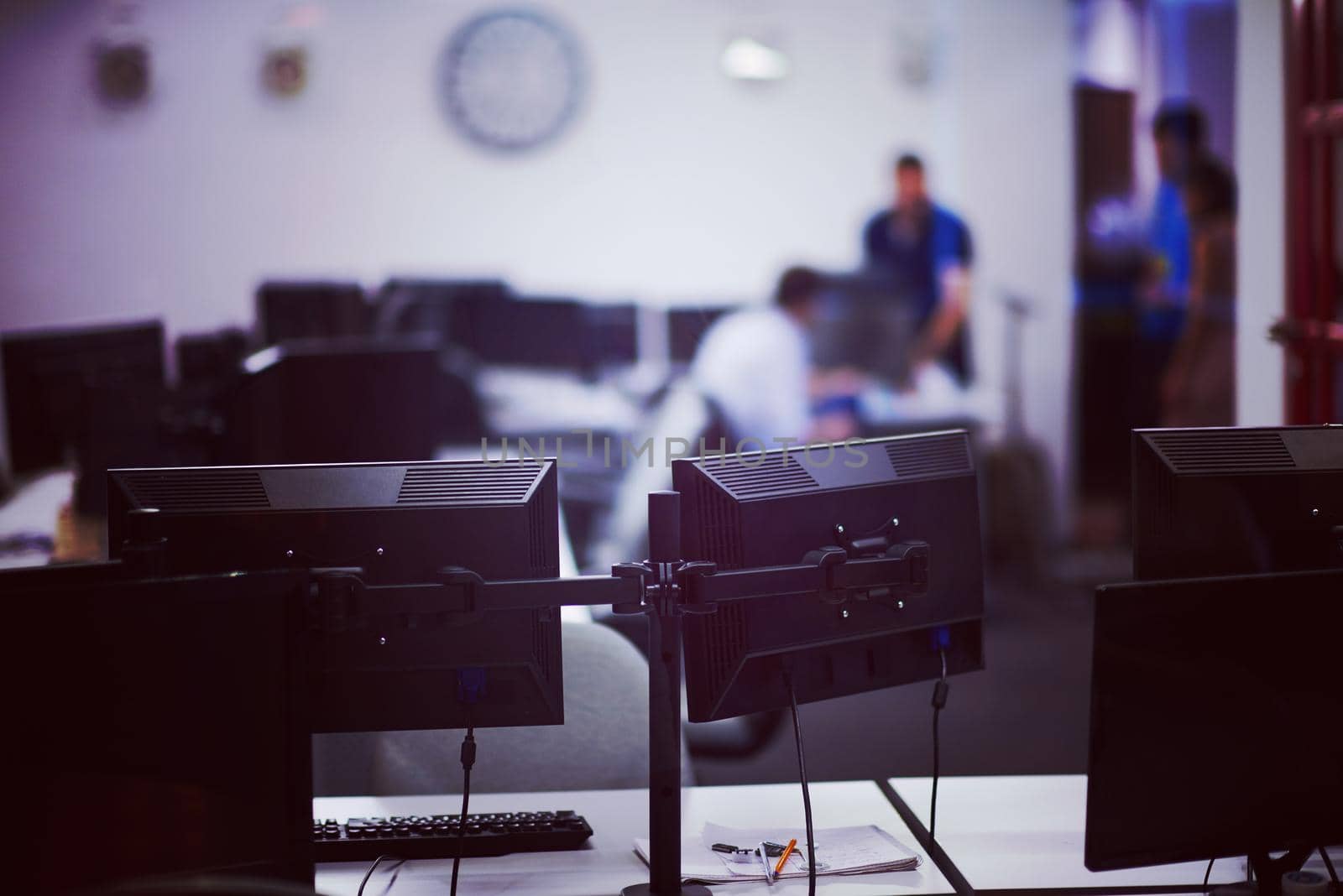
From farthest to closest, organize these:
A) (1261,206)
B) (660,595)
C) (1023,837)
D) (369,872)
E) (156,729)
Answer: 1. (1261,206)
2. (1023,837)
3. (369,872)
4. (660,595)
5. (156,729)

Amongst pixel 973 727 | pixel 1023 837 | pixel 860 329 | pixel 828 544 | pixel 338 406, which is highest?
pixel 860 329

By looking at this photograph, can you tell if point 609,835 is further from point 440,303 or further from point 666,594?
point 440,303

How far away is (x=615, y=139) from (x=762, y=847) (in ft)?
18.1

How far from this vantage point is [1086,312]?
19.3ft

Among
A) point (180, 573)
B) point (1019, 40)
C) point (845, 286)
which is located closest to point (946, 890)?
point (180, 573)

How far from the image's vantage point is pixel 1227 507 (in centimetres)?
157

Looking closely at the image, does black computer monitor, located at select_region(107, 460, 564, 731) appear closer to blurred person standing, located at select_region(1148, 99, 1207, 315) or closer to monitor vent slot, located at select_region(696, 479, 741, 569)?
monitor vent slot, located at select_region(696, 479, 741, 569)

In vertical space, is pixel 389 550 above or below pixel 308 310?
below

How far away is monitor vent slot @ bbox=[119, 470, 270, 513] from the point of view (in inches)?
57.6

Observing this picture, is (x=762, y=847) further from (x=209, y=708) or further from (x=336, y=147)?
(x=336, y=147)

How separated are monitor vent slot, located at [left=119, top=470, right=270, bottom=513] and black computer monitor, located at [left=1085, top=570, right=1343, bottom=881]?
3.15ft

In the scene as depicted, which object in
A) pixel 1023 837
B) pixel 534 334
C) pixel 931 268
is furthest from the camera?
pixel 931 268

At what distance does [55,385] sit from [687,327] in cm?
312

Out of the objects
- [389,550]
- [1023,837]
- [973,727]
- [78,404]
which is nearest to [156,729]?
[389,550]
